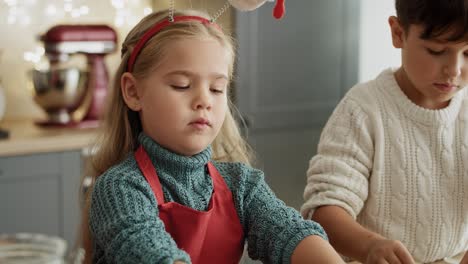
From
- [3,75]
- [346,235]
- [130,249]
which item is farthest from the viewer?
[3,75]

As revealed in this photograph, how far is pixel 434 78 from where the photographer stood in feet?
4.13

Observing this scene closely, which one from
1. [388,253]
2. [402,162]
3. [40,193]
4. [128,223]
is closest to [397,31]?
[402,162]

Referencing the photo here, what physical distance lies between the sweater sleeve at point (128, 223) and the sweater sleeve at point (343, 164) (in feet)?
1.40

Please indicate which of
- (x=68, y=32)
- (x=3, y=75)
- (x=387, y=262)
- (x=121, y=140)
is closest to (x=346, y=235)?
(x=387, y=262)

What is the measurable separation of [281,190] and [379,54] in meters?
0.75

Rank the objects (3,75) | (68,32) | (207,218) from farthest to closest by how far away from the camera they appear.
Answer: (3,75)
(68,32)
(207,218)

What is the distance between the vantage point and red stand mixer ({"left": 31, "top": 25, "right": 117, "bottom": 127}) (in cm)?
293

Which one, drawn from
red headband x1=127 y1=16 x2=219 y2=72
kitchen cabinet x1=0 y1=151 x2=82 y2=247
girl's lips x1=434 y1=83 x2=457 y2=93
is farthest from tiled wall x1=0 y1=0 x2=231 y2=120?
red headband x1=127 y1=16 x2=219 y2=72

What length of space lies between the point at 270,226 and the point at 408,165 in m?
0.44

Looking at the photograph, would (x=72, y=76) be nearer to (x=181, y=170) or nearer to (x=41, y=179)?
(x=41, y=179)

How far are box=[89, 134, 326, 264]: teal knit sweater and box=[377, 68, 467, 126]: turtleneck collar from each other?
42 centimetres

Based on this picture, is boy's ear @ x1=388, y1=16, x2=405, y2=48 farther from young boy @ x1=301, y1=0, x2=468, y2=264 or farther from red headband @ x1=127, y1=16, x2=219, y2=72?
red headband @ x1=127, y1=16, x2=219, y2=72

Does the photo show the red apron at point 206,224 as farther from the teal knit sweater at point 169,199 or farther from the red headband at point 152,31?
the red headband at point 152,31

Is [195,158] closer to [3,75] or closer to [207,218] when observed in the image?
[207,218]
